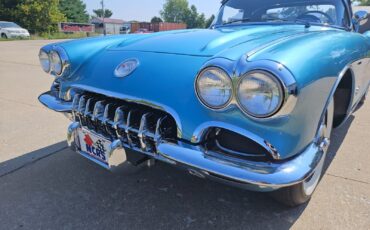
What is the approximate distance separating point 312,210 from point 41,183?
1908 millimetres

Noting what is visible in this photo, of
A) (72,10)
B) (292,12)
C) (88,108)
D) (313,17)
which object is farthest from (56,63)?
(72,10)

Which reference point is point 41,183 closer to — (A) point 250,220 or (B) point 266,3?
(A) point 250,220

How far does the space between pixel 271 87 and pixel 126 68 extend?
3.26ft

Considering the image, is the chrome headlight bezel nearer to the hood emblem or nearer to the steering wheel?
the hood emblem

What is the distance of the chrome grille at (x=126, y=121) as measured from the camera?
5.69ft

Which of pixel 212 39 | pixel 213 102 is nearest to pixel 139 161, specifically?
pixel 213 102

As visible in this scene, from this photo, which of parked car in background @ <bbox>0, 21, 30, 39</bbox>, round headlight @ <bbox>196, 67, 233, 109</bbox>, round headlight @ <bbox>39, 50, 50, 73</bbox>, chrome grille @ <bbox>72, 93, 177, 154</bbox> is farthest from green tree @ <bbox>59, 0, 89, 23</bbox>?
round headlight @ <bbox>196, 67, 233, 109</bbox>

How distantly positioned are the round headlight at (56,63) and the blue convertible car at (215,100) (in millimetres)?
13

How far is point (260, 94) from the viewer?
1363 mm

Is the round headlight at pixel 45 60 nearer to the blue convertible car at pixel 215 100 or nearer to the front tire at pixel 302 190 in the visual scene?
the blue convertible car at pixel 215 100

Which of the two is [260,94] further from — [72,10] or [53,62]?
[72,10]

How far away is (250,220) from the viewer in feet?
6.22

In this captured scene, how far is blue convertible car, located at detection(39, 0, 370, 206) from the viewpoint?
4.57 feet

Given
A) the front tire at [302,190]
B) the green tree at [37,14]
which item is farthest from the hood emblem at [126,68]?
the green tree at [37,14]
